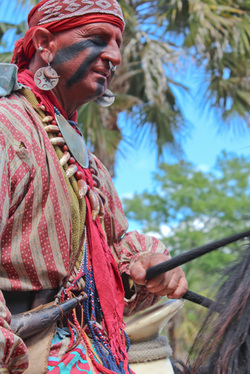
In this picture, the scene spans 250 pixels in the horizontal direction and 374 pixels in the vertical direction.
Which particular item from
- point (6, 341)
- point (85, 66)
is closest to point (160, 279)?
point (6, 341)

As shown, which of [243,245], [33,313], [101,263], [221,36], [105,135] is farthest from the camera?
[221,36]

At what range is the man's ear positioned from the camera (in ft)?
6.73

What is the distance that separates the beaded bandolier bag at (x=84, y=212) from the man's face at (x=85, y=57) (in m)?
0.04

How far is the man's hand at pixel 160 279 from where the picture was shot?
1.94 metres

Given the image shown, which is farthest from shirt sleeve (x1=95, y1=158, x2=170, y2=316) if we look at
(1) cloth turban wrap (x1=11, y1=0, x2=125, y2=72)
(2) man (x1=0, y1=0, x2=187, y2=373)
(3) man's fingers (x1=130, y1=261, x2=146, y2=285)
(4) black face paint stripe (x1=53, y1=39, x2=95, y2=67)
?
(1) cloth turban wrap (x1=11, y1=0, x2=125, y2=72)

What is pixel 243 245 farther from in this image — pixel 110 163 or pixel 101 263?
pixel 110 163

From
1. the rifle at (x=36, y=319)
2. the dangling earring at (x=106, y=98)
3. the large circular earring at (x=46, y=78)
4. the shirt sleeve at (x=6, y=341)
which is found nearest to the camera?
the shirt sleeve at (x=6, y=341)

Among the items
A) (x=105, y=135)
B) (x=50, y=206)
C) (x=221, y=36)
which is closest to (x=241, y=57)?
(x=221, y=36)

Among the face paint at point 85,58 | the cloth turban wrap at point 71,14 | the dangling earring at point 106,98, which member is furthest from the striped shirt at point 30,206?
the dangling earring at point 106,98

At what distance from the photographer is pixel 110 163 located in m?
7.31

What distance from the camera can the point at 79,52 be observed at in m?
2.02

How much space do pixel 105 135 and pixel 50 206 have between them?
17.8ft

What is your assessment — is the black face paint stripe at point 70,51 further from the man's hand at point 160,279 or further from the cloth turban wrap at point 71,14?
the man's hand at point 160,279

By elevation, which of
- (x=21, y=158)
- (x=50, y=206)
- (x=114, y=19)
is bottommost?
(x=50, y=206)
